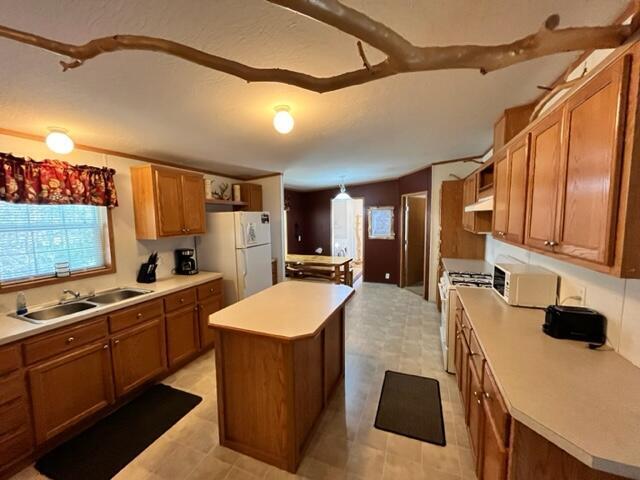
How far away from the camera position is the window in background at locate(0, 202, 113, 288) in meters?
2.16

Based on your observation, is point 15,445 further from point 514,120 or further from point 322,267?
point 322,267

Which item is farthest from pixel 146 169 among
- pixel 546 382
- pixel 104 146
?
pixel 546 382

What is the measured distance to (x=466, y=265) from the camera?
3.61 meters

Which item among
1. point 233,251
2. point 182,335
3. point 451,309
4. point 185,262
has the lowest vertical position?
point 182,335

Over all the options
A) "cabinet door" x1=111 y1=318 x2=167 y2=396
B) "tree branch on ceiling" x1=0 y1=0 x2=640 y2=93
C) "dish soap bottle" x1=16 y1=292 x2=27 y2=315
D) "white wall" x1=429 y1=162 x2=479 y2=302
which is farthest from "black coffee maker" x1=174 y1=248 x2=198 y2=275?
"white wall" x1=429 y1=162 x2=479 y2=302

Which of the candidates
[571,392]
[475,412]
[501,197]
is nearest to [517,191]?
[501,197]

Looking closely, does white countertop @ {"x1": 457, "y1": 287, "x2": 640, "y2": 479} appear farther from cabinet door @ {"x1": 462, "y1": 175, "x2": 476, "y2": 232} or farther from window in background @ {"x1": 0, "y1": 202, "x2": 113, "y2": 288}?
window in background @ {"x1": 0, "y1": 202, "x2": 113, "y2": 288}

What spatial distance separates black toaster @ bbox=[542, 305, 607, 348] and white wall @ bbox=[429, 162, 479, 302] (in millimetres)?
3240

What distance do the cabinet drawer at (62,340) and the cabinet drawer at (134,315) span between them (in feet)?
0.25

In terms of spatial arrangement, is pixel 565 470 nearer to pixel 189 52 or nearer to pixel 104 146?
pixel 189 52

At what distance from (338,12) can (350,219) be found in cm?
864

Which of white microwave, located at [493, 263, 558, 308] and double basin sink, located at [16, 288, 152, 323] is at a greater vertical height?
white microwave, located at [493, 263, 558, 308]

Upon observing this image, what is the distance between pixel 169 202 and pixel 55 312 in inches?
56.1

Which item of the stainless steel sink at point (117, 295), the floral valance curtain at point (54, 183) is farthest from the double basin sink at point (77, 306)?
the floral valance curtain at point (54, 183)
